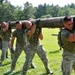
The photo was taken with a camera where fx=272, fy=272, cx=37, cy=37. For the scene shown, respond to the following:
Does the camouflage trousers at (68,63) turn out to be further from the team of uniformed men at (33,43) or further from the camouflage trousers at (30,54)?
the camouflage trousers at (30,54)

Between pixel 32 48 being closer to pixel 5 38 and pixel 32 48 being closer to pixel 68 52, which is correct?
pixel 68 52

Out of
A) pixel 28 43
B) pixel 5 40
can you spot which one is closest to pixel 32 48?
pixel 28 43

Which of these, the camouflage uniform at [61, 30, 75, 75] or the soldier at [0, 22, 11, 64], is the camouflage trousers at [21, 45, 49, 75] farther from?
the soldier at [0, 22, 11, 64]

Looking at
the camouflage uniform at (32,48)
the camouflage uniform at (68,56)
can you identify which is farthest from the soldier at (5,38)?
the camouflage uniform at (68,56)

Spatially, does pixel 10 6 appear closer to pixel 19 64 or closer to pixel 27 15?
pixel 27 15

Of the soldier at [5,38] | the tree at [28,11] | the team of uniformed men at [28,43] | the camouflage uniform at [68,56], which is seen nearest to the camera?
the camouflage uniform at [68,56]

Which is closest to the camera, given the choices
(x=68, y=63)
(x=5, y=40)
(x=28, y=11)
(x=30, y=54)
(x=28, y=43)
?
(x=68, y=63)

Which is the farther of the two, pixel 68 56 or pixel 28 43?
pixel 28 43

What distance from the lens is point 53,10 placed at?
511ft

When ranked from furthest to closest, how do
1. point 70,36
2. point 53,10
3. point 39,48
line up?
1. point 53,10
2. point 39,48
3. point 70,36

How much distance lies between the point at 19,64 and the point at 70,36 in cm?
672

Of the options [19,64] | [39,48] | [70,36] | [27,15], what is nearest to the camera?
[70,36]

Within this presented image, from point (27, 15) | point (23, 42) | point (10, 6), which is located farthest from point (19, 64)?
point (27, 15)

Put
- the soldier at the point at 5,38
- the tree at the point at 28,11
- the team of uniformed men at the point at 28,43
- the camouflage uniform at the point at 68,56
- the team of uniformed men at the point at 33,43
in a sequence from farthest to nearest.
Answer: the tree at the point at 28,11
the soldier at the point at 5,38
the team of uniformed men at the point at 28,43
the camouflage uniform at the point at 68,56
the team of uniformed men at the point at 33,43
